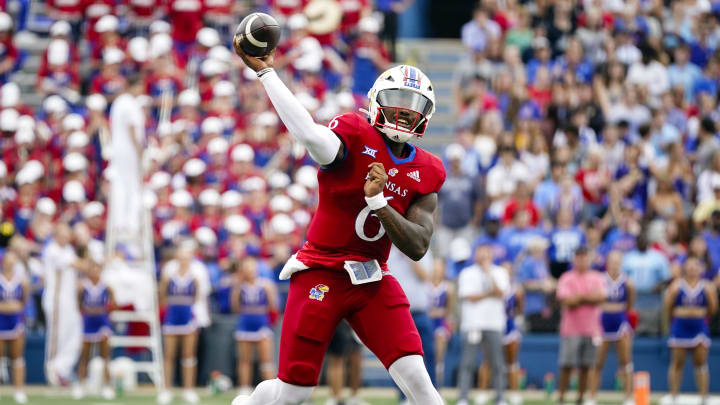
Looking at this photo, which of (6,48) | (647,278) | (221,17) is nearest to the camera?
(647,278)

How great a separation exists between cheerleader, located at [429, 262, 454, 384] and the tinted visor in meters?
7.69

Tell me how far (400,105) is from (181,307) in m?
7.97

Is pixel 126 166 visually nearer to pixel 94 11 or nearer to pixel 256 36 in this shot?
pixel 94 11

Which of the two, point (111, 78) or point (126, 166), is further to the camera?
point (111, 78)

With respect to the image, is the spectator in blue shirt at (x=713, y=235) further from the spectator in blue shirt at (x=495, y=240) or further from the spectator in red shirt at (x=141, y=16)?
the spectator in red shirt at (x=141, y=16)

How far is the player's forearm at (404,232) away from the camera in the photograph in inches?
240

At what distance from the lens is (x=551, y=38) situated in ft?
59.8

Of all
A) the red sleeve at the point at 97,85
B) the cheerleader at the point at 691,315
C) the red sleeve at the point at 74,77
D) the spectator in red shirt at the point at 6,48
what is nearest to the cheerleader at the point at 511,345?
the cheerleader at the point at 691,315

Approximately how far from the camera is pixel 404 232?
6.16 meters

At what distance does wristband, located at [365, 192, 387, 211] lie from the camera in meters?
6.05

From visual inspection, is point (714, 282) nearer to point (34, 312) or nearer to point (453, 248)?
point (453, 248)

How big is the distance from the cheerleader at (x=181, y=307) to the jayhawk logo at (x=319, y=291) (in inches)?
301

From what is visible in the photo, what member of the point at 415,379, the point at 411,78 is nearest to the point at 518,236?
the point at 411,78

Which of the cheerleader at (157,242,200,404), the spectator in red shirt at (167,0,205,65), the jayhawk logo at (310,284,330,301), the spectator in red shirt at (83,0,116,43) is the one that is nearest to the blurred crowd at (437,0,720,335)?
the cheerleader at (157,242,200,404)
